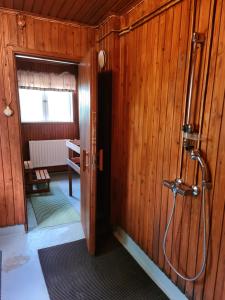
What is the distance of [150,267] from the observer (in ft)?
6.15

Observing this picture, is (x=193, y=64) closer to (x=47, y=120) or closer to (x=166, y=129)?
(x=166, y=129)

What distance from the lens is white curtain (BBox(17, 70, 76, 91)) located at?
417cm

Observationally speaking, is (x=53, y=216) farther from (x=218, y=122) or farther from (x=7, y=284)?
(x=218, y=122)

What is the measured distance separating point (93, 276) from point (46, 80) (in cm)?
383

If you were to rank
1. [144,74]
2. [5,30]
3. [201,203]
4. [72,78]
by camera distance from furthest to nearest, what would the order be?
[72,78] < [5,30] < [144,74] < [201,203]

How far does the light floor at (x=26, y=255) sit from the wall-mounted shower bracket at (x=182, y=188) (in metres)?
1.28

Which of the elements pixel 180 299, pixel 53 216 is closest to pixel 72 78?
pixel 53 216

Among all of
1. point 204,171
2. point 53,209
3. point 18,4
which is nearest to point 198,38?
point 204,171

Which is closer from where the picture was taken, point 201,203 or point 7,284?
point 201,203

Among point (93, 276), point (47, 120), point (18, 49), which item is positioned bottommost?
point (93, 276)

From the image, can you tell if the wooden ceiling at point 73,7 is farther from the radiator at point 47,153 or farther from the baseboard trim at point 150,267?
the radiator at point 47,153

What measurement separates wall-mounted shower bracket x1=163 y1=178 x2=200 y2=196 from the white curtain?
148 inches

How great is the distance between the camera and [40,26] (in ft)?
7.43

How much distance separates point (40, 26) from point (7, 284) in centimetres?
251
